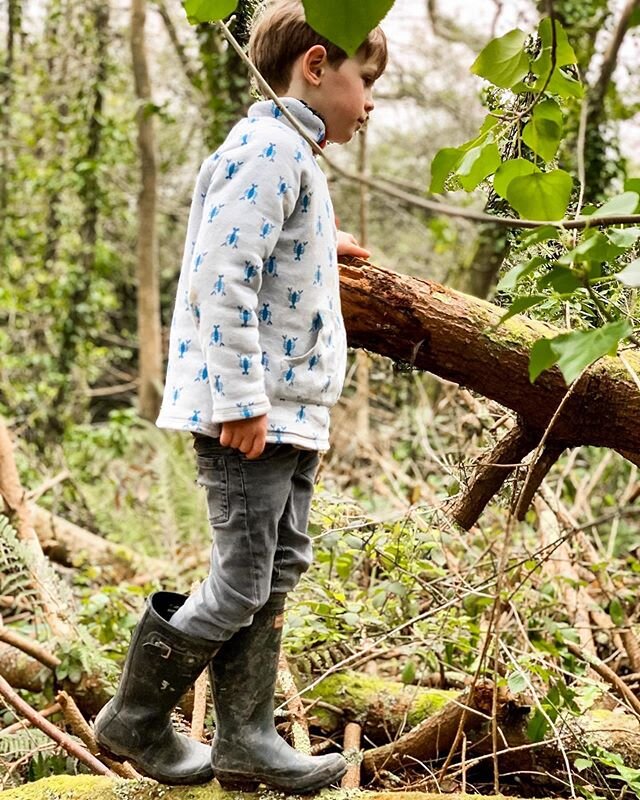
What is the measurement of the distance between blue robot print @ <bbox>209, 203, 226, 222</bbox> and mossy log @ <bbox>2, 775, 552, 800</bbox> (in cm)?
116

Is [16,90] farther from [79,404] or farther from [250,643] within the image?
[250,643]

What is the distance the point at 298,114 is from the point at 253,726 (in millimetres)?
1238

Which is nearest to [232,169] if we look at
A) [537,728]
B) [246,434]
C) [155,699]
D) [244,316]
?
[244,316]

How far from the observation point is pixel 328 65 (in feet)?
5.86

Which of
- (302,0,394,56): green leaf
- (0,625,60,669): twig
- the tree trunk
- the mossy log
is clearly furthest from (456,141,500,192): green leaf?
the tree trunk

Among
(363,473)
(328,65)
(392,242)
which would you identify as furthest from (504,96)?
(392,242)

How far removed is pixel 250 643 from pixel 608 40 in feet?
19.6

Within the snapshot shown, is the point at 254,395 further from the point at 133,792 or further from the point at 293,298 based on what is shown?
the point at 133,792

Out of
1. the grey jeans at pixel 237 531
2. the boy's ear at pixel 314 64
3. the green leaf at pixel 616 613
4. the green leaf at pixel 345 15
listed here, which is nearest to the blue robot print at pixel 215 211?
the boy's ear at pixel 314 64

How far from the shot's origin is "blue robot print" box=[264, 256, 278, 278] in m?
1.78

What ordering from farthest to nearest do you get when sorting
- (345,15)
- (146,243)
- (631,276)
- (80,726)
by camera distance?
(146,243) → (80,726) → (631,276) → (345,15)

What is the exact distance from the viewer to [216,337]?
166 cm

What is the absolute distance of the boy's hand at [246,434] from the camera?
167 cm

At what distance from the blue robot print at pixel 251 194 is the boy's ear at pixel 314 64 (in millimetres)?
275
